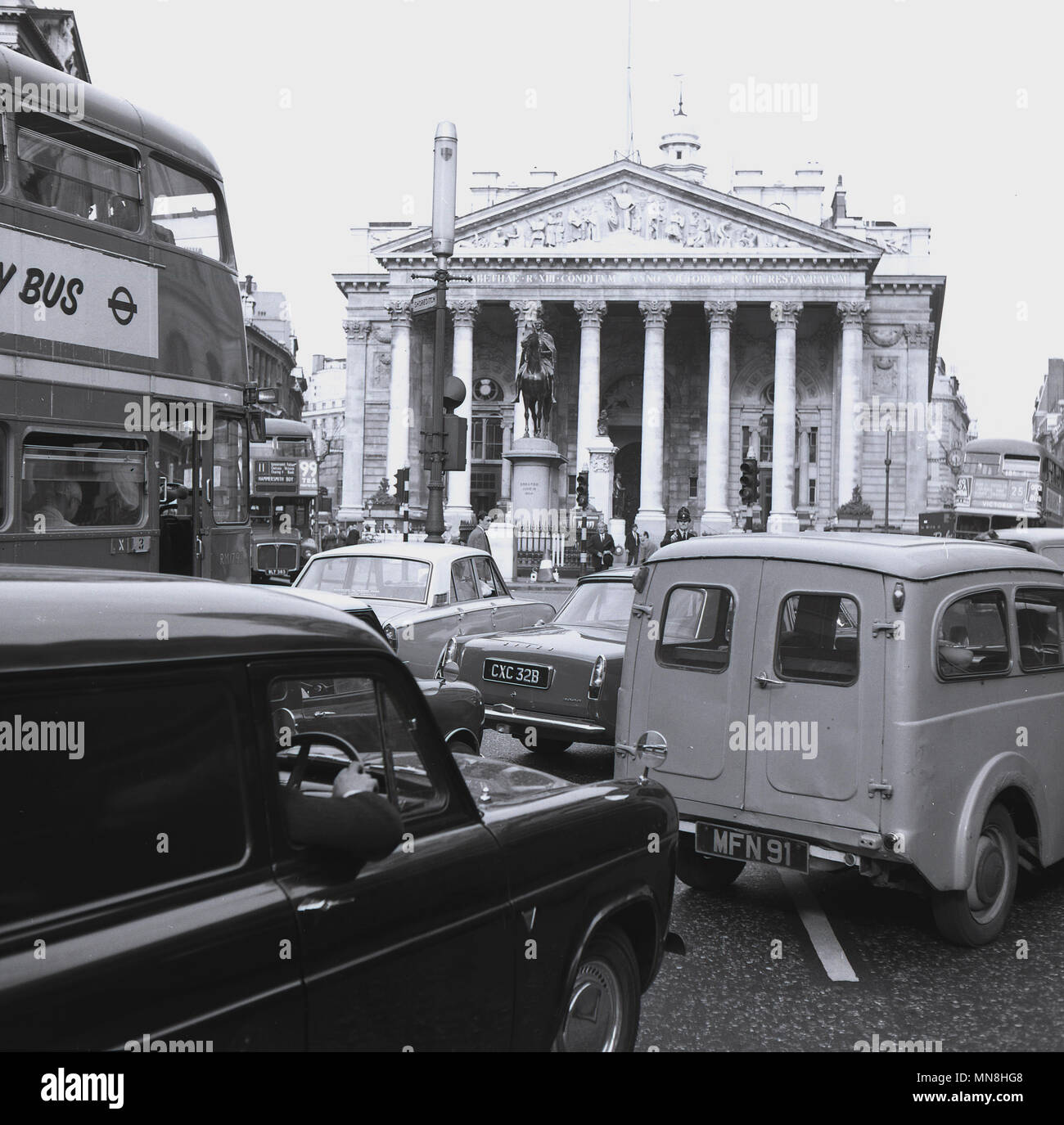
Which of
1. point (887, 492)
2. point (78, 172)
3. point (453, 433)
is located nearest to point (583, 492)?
point (887, 492)

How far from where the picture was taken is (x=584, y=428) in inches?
2152

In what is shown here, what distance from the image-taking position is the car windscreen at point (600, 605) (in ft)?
34.4

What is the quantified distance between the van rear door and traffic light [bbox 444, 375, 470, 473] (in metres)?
11.2

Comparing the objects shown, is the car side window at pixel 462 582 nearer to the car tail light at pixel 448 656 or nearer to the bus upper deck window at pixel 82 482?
the car tail light at pixel 448 656

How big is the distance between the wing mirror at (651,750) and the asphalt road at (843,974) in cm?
71

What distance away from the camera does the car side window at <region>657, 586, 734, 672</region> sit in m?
6.10

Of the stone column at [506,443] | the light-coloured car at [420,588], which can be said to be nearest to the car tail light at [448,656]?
the light-coloured car at [420,588]

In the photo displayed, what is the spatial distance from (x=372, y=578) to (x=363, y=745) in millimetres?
8419

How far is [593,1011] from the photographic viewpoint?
3625 mm

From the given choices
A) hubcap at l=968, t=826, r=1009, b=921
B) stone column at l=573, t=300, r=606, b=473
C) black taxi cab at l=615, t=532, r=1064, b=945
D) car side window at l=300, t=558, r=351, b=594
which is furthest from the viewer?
stone column at l=573, t=300, r=606, b=473

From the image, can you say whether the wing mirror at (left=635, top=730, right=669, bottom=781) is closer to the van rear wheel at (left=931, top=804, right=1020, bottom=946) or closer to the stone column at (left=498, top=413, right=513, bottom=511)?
the van rear wheel at (left=931, top=804, right=1020, bottom=946)

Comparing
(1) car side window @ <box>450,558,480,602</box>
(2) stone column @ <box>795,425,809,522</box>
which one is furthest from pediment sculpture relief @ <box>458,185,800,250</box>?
(1) car side window @ <box>450,558,480,602</box>

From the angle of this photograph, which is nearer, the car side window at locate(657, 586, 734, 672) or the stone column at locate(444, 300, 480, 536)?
the car side window at locate(657, 586, 734, 672)
